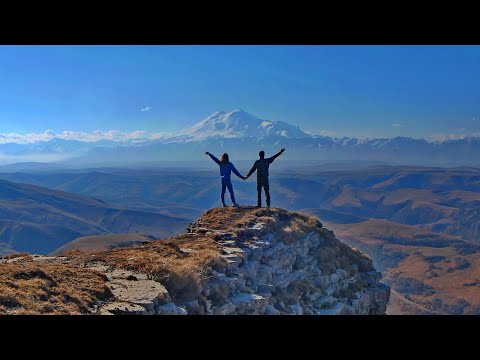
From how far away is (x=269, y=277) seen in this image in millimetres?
18234

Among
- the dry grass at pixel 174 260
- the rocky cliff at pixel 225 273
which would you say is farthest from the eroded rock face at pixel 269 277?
the dry grass at pixel 174 260

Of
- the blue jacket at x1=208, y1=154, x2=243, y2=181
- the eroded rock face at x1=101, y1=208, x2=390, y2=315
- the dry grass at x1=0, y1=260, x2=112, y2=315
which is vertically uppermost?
the blue jacket at x1=208, y1=154, x2=243, y2=181

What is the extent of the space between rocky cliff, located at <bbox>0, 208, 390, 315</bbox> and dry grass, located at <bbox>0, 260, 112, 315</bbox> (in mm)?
29

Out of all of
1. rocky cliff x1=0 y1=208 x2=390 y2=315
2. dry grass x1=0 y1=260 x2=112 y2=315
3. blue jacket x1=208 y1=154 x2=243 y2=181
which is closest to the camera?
dry grass x1=0 y1=260 x2=112 y2=315

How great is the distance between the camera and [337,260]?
2255cm

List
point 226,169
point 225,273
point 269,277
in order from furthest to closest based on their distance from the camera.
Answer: point 226,169 → point 269,277 → point 225,273

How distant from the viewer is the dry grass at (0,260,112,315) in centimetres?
971

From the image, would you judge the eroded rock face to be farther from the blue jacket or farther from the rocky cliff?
the blue jacket

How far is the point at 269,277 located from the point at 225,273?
105 inches

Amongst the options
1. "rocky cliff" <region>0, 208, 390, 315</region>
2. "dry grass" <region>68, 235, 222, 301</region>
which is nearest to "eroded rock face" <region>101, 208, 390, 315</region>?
"rocky cliff" <region>0, 208, 390, 315</region>

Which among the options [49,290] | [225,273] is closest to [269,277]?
[225,273]

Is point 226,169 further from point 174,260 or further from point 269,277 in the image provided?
point 174,260
